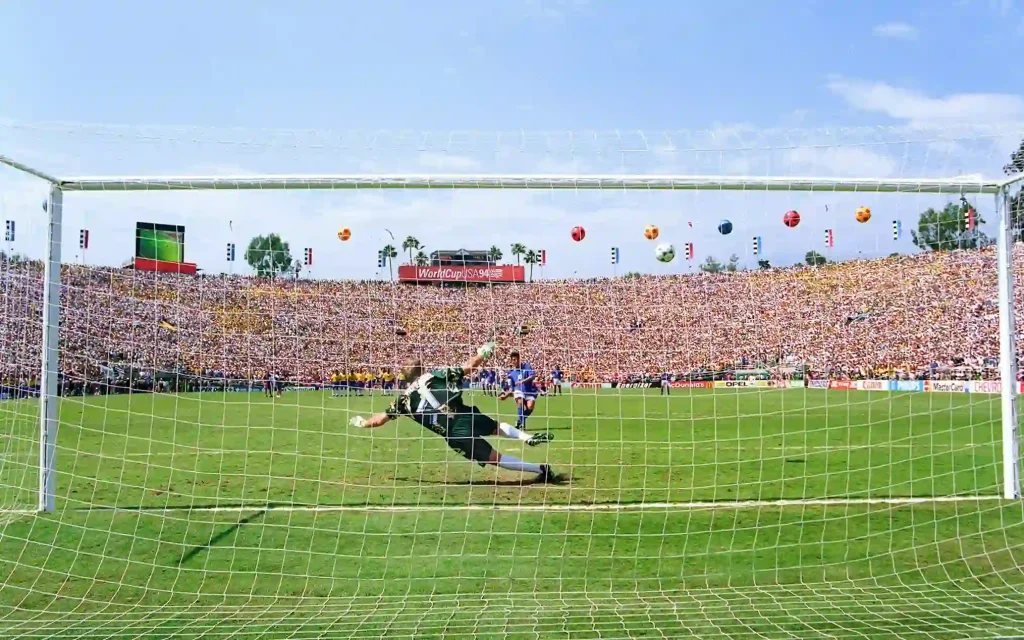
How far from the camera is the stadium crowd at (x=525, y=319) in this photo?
7613 mm

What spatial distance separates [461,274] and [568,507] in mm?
2348

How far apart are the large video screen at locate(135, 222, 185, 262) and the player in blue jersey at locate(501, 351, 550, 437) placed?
3957 mm

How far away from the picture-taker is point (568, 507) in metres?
7.32

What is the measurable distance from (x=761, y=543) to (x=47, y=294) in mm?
6258

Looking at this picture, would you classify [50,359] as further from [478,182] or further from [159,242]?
[478,182]

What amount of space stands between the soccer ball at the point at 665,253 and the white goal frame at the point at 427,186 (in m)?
0.79

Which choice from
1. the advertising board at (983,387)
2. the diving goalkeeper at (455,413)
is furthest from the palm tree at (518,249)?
the advertising board at (983,387)

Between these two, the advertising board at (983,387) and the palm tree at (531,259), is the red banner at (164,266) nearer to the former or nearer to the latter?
the palm tree at (531,259)

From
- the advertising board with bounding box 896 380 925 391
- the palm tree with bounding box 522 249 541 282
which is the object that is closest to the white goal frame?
the palm tree with bounding box 522 249 541 282

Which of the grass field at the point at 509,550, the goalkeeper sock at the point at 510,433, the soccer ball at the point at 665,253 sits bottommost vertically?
the grass field at the point at 509,550

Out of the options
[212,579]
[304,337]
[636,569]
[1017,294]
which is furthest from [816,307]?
[212,579]

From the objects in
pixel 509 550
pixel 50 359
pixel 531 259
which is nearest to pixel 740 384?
pixel 531 259

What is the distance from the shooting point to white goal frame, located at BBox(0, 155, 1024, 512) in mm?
6465

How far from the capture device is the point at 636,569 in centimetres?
570
